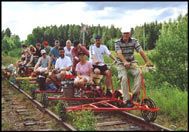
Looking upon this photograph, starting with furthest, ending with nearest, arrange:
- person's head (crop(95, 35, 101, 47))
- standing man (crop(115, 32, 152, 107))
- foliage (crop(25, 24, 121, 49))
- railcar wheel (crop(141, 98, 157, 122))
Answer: foliage (crop(25, 24, 121, 49))
person's head (crop(95, 35, 101, 47))
standing man (crop(115, 32, 152, 107))
railcar wheel (crop(141, 98, 157, 122))

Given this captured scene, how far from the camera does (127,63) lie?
8.81 meters

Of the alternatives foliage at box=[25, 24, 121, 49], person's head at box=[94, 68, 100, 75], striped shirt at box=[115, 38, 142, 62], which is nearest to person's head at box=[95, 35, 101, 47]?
person's head at box=[94, 68, 100, 75]

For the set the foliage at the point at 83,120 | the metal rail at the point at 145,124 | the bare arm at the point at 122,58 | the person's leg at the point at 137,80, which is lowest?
the metal rail at the point at 145,124

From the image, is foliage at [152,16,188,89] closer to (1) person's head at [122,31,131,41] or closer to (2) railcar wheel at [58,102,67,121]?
(1) person's head at [122,31,131,41]

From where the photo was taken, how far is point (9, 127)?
319 inches

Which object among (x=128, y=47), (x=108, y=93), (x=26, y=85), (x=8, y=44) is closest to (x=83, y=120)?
(x=128, y=47)

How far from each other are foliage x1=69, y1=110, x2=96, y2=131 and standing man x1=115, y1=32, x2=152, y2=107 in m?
0.88

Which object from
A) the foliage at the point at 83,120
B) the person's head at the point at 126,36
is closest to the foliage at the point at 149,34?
the person's head at the point at 126,36

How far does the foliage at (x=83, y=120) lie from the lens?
7548 mm

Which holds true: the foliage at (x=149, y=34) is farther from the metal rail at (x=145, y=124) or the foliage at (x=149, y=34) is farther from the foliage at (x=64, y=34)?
the metal rail at (x=145, y=124)

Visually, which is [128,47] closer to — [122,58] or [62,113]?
[122,58]

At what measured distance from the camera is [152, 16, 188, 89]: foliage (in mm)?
14953

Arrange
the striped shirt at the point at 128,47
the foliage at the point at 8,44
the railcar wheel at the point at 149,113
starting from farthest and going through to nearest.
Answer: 1. the foliage at the point at 8,44
2. the striped shirt at the point at 128,47
3. the railcar wheel at the point at 149,113

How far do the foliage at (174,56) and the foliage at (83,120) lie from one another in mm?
6869
